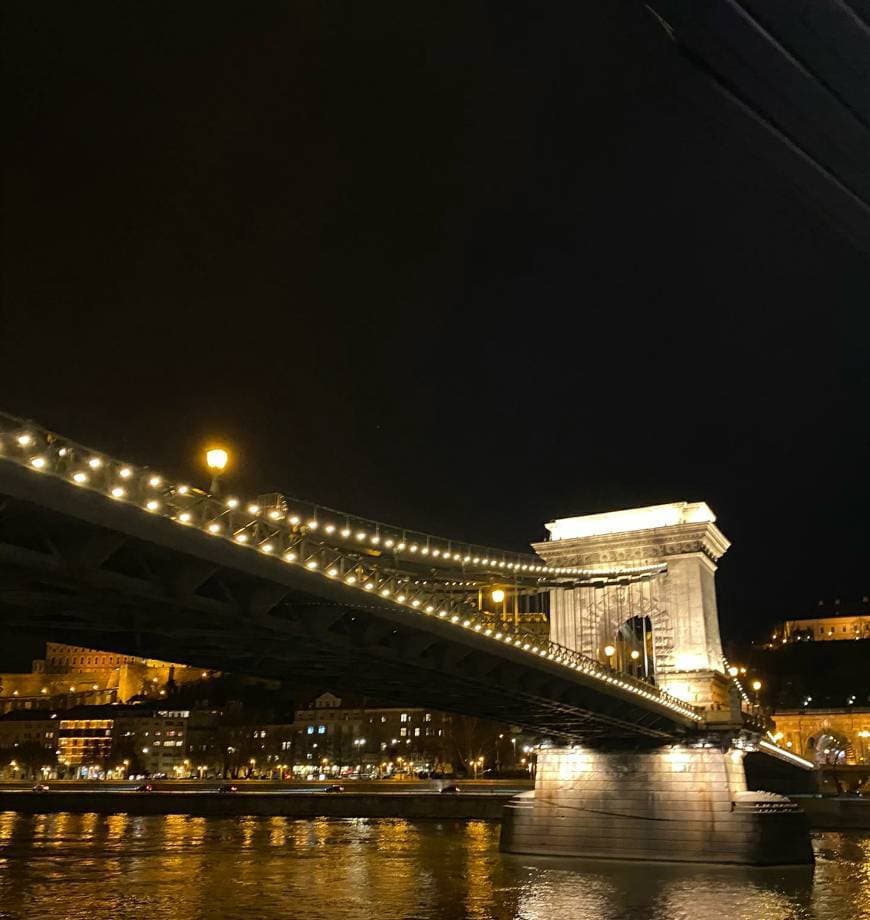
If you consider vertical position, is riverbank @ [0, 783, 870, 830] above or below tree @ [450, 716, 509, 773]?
below

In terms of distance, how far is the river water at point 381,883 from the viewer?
2562 centimetres

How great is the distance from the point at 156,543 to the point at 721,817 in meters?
26.3

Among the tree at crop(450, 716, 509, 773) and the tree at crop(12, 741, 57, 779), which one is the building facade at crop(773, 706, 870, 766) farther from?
the tree at crop(12, 741, 57, 779)

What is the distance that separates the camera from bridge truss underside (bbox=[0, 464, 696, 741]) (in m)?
15.9

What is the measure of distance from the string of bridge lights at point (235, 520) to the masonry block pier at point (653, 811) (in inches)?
448

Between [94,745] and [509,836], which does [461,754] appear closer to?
[509,836]

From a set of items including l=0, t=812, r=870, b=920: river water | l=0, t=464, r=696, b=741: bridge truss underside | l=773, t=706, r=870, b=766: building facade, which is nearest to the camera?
l=0, t=464, r=696, b=741: bridge truss underside

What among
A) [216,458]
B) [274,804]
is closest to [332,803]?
[274,804]

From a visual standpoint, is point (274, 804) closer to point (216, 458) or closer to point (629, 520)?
point (629, 520)

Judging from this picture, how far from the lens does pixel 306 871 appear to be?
33.7 meters

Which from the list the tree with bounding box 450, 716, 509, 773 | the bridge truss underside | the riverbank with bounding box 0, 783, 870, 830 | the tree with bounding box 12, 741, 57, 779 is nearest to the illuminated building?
the tree with bounding box 450, 716, 509, 773

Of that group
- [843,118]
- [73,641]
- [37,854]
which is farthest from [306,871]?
[843,118]

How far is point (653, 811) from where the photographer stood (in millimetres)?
36781

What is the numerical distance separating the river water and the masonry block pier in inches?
41.6
